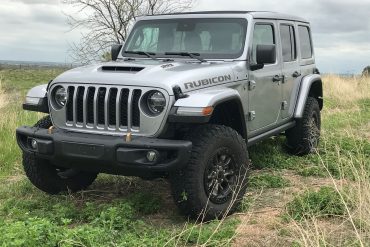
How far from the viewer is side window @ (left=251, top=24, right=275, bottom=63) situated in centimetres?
535

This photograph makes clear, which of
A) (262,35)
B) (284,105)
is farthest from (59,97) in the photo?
(284,105)

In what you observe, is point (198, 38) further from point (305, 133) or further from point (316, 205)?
point (305, 133)

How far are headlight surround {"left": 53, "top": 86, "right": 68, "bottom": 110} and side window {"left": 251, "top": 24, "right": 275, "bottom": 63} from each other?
6.50ft

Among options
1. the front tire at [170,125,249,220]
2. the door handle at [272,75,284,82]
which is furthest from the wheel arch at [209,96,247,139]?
the door handle at [272,75,284,82]

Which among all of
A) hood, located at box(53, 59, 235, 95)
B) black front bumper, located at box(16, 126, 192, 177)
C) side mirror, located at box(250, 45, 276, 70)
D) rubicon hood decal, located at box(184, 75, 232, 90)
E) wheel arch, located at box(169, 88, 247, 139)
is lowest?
black front bumper, located at box(16, 126, 192, 177)

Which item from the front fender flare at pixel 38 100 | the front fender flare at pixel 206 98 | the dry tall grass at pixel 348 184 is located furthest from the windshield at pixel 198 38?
the dry tall grass at pixel 348 184

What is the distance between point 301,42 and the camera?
702 cm

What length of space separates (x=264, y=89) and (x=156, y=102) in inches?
71.7

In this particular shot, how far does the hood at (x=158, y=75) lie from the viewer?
4.12 m

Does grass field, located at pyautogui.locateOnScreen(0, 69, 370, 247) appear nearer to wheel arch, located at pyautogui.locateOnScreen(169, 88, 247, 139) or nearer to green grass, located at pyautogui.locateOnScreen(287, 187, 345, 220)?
green grass, located at pyautogui.locateOnScreen(287, 187, 345, 220)

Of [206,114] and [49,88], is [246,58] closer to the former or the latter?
[206,114]

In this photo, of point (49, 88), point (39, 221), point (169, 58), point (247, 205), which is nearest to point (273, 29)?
point (169, 58)

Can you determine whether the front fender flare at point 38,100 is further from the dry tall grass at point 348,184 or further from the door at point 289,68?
the door at point 289,68

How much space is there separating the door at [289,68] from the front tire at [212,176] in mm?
1816
